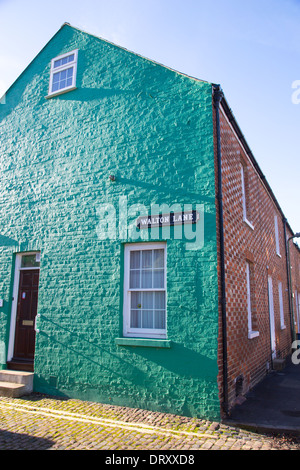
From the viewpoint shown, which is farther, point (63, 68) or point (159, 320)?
point (63, 68)

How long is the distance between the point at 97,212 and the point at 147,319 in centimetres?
281

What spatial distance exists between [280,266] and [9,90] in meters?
12.6

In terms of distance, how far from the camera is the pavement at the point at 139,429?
5203mm

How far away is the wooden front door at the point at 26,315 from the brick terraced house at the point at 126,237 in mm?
36

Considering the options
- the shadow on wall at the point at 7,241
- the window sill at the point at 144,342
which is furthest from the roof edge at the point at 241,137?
the shadow on wall at the point at 7,241

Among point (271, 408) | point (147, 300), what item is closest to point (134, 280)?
point (147, 300)

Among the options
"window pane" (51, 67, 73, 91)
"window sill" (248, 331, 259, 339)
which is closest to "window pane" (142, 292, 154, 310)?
"window sill" (248, 331, 259, 339)

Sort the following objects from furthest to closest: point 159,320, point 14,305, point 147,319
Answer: point 14,305 < point 147,319 < point 159,320

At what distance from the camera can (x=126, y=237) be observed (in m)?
7.82

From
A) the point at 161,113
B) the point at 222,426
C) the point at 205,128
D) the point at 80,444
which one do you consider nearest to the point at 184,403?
the point at 222,426

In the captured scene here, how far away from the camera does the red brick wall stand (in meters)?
7.47

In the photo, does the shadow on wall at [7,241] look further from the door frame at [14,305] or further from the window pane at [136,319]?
the window pane at [136,319]

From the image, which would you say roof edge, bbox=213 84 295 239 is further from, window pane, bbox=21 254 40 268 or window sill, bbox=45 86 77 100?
window pane, bbox=21 254 40 268

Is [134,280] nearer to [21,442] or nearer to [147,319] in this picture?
[147,319]
